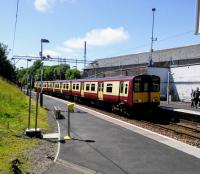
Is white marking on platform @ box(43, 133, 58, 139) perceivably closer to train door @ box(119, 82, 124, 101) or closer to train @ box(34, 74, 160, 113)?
train @ box(34, 74, 160, 113)

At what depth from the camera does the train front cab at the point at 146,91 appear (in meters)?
26.6

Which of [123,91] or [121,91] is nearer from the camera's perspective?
[123,91]

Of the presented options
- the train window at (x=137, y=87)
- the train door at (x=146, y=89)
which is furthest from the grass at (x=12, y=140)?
the train door at (x=146, y=89)

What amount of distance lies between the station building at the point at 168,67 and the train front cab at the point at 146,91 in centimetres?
1181

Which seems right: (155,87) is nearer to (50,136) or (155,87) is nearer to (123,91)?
(123,91)

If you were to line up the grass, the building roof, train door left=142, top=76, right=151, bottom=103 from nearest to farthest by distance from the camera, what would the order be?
the grass
train door left=142, top=76, right=151, bottom=103
the building roof

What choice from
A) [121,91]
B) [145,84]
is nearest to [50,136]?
[145,84]

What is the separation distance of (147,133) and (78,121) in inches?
219

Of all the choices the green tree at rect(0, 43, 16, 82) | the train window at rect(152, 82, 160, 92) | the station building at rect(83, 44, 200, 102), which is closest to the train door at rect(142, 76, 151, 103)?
the train window at rect(152, 82, 160, 92)

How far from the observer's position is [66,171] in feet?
33.3

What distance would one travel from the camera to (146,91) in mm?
27109

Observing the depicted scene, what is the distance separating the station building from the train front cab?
1181 centimetres

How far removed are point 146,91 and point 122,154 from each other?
14740 mm

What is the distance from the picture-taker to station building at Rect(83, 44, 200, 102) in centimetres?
4587
